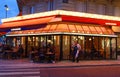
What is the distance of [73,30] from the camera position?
28109mm

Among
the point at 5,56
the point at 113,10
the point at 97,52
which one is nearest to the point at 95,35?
the point at 97,52

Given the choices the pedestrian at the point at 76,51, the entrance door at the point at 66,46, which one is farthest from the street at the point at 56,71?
the entrance door at the point at 66,46

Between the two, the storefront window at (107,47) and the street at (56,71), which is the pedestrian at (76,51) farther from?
the storefront window at (107,47)

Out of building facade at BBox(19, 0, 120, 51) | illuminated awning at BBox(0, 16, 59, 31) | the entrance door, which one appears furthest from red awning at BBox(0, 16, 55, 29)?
building facade at BBox(19, 0, 120, 51)

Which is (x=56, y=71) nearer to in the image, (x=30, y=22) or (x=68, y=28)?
(x=68, y=28)

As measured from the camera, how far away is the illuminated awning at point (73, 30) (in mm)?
27641

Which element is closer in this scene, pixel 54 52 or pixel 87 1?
pixel 54 52

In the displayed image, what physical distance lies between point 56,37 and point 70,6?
456 centimetres

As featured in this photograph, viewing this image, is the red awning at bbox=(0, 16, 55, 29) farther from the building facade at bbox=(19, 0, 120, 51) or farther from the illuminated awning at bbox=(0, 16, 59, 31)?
the building facade at bbox=(19, 0, 120, 51)

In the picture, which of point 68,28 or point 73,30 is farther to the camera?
point 73,30

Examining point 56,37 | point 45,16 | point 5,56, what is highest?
point 45,16

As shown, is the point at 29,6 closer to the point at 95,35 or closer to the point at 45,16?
the point at 45,16

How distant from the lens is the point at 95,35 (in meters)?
29.6

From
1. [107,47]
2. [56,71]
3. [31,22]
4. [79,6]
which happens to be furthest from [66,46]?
[56,71]
